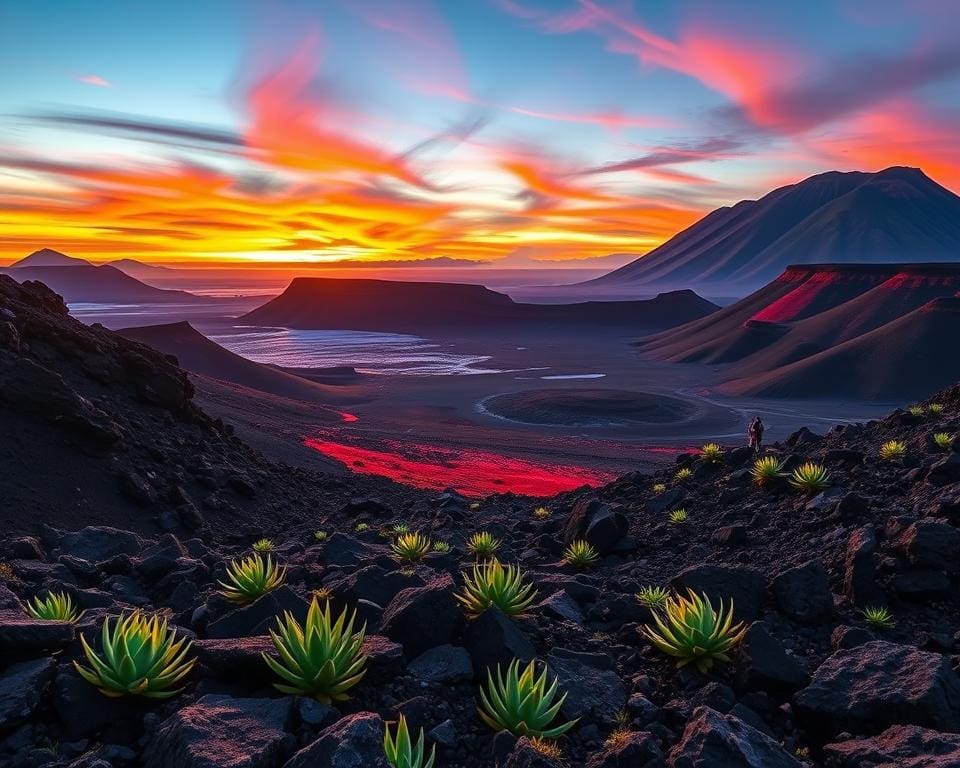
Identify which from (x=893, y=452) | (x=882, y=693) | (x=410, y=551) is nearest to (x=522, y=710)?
(x=882, y=693)

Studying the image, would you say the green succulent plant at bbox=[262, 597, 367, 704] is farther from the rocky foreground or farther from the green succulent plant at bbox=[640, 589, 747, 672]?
the green succulent plant at bbox=[640, 589, 747, 672]

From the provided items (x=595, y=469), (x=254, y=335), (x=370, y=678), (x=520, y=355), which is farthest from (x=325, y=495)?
(x=254, y=335)

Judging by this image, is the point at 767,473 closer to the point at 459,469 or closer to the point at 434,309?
the point at 459,469

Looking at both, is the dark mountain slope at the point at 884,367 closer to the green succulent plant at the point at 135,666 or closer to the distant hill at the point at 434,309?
the green succulent plant at the point at 135,666

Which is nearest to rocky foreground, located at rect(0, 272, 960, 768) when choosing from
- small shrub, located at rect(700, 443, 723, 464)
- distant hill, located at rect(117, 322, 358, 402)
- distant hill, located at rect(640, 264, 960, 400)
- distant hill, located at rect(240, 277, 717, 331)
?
small shrub, located at rect(700, 443, 723, 464)

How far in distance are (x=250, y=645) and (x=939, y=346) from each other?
7555cm

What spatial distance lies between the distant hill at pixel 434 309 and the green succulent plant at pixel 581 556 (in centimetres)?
13215

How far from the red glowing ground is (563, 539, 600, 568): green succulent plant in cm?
1796

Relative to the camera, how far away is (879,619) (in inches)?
188

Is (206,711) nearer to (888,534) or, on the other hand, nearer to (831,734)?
(831,734)

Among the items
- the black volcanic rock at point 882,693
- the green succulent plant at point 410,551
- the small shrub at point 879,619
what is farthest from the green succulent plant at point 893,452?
the green succulent plant at point 410,551

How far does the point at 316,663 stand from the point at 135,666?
911 millimetres

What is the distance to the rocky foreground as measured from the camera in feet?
10.1

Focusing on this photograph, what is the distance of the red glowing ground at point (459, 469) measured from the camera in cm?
2772
